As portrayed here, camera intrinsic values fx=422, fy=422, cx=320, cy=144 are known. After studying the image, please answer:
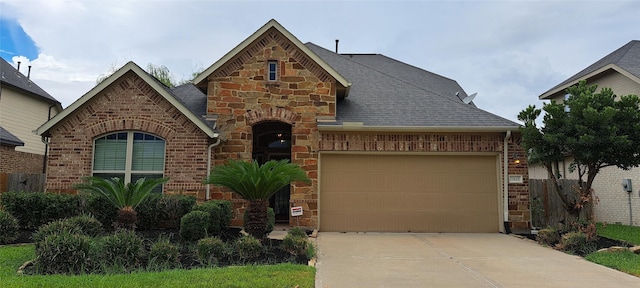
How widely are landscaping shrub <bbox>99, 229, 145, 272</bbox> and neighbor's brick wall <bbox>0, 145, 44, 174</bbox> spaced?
16.1 m

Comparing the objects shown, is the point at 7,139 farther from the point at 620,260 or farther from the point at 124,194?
the point at 620,260

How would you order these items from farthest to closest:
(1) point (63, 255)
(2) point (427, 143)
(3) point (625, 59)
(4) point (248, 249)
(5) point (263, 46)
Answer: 1. (3) point (625, 59)
2. (5) point (263, 46)
3. (2) point (427, 143)
4. (4) point (248, 249)
5. (1) point (63, 255)

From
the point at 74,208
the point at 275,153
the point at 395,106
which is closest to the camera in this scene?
the point at 74,208

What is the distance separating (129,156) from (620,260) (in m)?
11.6

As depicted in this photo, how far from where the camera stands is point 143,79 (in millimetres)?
11578

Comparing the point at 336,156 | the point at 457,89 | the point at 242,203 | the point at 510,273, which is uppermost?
the point at 457,89

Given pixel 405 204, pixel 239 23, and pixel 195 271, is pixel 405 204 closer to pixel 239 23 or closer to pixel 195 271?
pixel 195 271

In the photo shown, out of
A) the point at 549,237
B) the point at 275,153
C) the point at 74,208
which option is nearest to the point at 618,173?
the point at 549,237

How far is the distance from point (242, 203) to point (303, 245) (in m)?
4.70

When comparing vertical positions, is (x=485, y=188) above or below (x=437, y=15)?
below

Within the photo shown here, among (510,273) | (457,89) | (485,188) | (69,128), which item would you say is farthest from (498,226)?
(69,128)

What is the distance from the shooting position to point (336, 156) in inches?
486

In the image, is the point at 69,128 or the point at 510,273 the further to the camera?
the point at 69,128

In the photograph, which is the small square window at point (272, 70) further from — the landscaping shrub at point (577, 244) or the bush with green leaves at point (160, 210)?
the landscaping shrub at point (577, 244)
